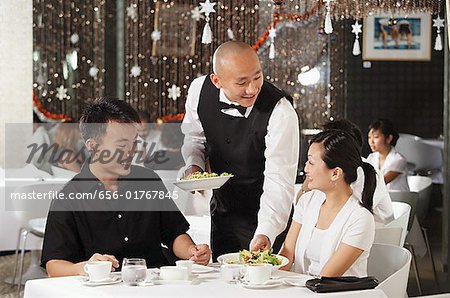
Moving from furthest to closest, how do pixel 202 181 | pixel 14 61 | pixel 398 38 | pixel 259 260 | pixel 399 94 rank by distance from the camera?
pixel 399 94
pixel 398 38
pixel 14 61
pixel 202 181
pixel 259 260

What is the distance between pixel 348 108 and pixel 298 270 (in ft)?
12.1

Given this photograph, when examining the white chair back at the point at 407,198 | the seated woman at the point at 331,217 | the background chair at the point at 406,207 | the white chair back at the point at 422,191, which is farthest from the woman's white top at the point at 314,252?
the white chair back at the point at 422,191

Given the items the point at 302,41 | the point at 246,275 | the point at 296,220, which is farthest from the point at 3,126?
the point at 302,41

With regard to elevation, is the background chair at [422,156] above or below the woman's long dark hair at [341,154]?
below

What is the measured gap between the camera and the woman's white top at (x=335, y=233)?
317 cm

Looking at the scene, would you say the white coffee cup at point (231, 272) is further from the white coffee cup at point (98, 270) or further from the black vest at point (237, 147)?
the black vest at point (237, 147)

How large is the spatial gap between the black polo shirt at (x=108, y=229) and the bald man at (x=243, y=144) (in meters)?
0.39

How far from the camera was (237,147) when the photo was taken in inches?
150

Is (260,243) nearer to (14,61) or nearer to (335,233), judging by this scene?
(335,233)

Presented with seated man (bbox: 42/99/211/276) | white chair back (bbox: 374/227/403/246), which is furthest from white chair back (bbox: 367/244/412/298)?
seated man (bbox: 42/99/211/276)

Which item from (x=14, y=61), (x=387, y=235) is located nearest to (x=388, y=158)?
(x=387, y=235)

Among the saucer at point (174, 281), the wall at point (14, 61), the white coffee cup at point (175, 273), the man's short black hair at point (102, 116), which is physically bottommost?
the saucer at point (174, 281)

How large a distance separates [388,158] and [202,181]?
107 inches

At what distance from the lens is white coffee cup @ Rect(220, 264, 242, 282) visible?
285 cm
